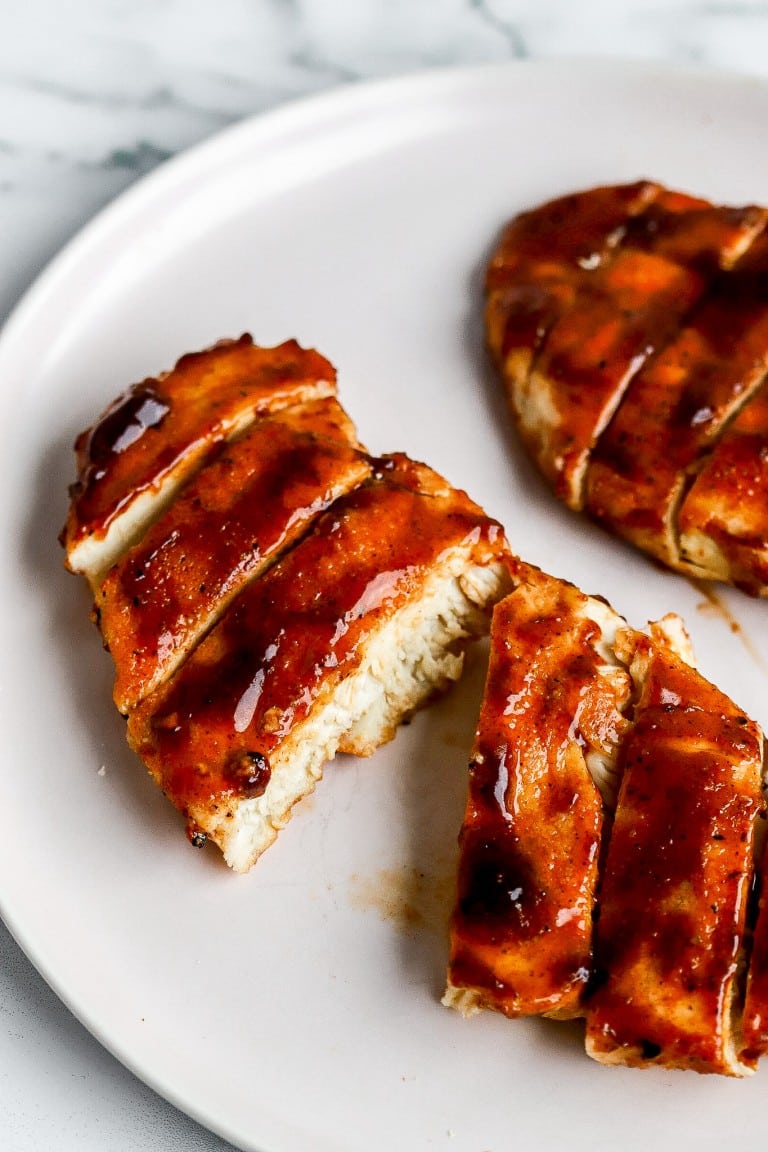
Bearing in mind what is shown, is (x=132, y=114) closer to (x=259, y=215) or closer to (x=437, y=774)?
(x=259, y=215)

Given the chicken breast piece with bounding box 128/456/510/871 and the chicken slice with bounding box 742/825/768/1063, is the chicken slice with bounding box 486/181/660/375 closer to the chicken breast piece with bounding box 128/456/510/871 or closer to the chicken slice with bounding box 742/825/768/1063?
the chicken breast piece with bounding box 128/456/510/871

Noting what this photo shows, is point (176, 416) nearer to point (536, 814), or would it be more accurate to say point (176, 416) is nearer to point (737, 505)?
point (536, 814)

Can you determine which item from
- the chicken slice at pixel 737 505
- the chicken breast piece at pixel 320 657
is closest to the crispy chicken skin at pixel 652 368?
the chicken slice at pixel 737 505

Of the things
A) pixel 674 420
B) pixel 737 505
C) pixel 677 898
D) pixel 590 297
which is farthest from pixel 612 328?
pixel 677 898

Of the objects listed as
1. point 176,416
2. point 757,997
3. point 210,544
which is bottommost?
point 757,997

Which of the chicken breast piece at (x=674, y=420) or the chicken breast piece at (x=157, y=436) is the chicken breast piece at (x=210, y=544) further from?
the chicken breast piece at (x=674, y=420)

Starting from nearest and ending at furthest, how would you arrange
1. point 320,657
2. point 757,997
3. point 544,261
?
point 757,997, point 320,657, point 544,261

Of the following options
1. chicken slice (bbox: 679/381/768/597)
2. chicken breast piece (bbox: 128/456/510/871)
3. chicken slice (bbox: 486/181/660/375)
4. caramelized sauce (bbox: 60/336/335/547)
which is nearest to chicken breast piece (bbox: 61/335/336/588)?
caramelized sauce (bbox: 60/336/335/547)
